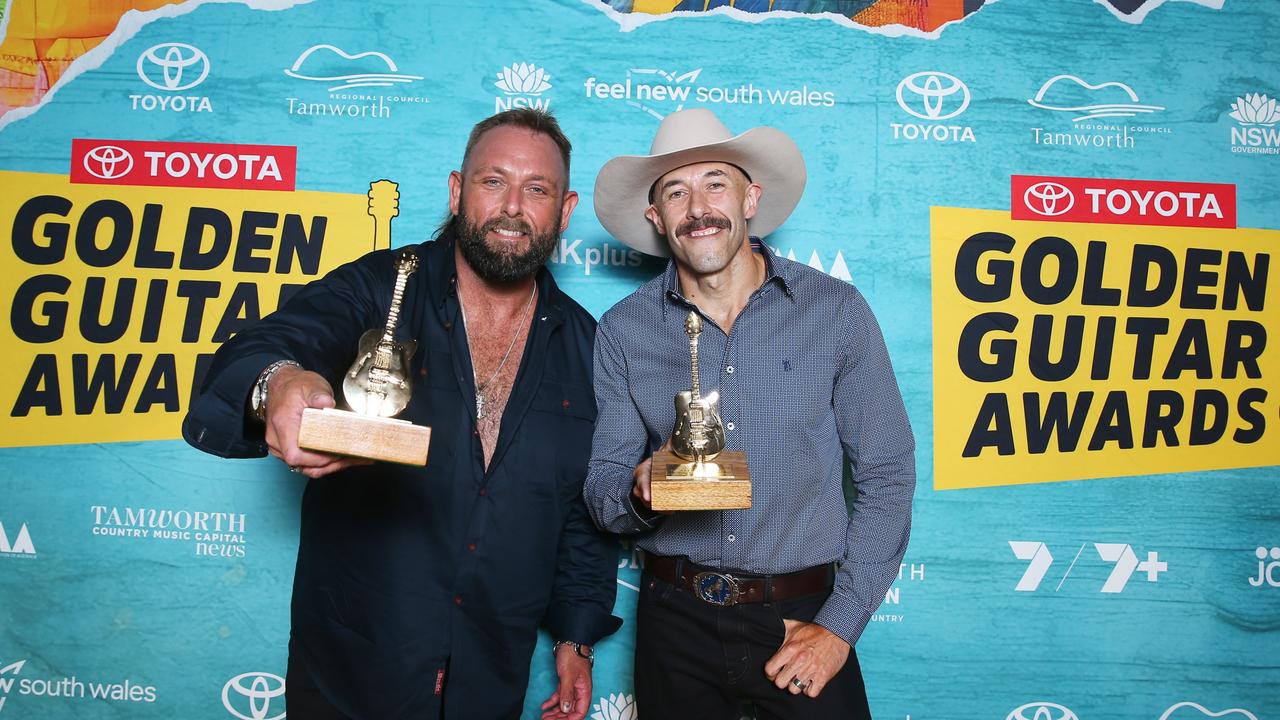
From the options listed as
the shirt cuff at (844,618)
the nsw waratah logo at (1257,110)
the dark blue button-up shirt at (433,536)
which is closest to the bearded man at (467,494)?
the dark blue button-up shirt at (433,536)

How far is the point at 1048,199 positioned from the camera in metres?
2.63

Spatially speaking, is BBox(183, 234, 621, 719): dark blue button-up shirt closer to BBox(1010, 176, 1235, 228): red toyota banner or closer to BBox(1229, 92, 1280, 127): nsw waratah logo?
BBox(1010, 176, 1235, 228): red toyota banner

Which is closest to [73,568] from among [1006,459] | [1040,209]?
[1006,459]

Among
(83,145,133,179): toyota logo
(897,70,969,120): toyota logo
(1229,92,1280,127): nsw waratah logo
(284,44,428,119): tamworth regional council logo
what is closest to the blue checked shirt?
(897,70,969,120): toyota logo

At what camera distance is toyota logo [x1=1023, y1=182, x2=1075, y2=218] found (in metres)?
2.63

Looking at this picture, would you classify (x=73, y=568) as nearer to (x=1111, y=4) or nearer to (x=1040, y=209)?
(x=1040, y=209)

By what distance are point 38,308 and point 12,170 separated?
1.59ft

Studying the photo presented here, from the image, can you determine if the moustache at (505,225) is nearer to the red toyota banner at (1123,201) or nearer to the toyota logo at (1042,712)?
the red toyota banner at (1123,201)

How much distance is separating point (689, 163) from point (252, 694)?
2.22 m

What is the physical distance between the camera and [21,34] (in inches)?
104

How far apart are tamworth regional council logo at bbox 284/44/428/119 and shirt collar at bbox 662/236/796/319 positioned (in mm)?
1187

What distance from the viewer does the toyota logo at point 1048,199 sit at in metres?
2.63

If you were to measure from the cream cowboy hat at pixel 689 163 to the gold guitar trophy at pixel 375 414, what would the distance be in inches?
32.8

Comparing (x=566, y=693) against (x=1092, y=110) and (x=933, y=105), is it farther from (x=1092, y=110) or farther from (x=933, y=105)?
(x=1092, y=110)
